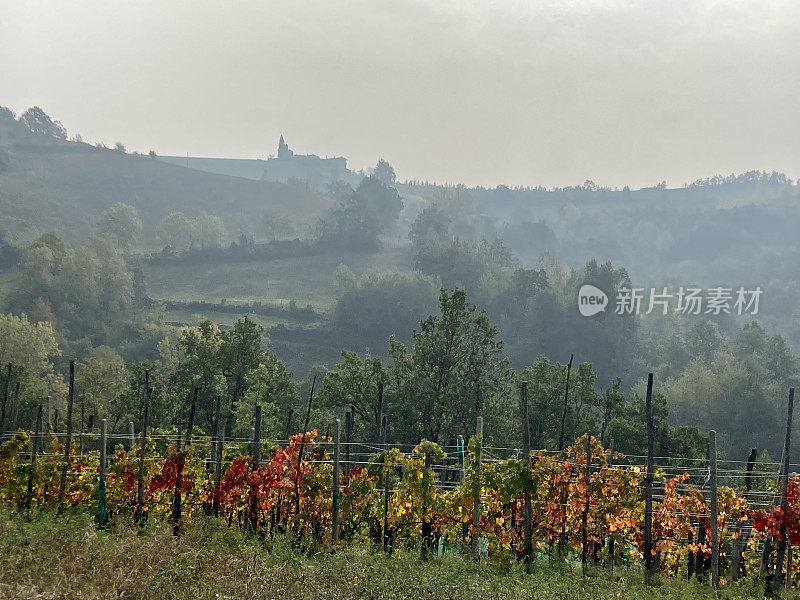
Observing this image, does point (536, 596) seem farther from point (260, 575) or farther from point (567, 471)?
point (567, 471)

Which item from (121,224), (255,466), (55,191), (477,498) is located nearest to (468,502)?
(477,498)

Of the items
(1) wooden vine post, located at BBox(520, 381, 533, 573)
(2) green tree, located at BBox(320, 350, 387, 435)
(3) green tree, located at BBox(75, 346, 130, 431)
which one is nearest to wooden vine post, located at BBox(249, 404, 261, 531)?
(1) wooden vine post, located at BBox(520, 381, 533, 573)

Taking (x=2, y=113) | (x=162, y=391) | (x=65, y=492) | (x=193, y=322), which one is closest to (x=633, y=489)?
(x=65, y=492)

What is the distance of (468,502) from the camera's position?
733 inches

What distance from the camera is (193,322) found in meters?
117

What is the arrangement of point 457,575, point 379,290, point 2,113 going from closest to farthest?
point 457,575 < point 379,290 < point 2,113

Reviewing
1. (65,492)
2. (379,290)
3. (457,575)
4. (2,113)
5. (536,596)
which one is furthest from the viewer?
(2,113)

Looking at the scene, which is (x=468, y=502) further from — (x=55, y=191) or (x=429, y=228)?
(x=55, y=191)

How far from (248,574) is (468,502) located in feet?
20.4

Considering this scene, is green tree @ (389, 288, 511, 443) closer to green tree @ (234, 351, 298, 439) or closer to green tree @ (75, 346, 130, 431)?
green tree @ (234, 351, 298, 439)

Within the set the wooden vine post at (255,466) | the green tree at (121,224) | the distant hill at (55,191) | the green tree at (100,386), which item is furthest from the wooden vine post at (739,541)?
the distant hill at (55,191)

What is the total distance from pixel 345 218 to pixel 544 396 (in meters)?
134

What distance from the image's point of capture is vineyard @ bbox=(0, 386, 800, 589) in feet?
58.6

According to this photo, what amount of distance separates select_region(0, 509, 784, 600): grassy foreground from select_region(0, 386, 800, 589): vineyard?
1374 mm
